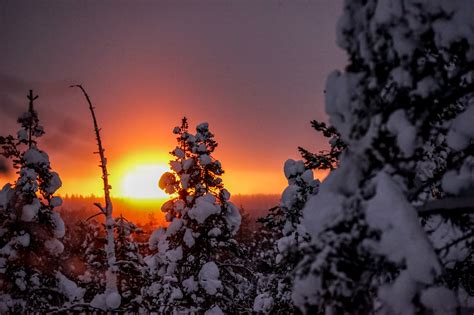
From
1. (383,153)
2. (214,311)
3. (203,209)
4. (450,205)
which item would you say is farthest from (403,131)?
(214,311)

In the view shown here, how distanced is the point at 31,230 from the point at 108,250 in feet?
20.2

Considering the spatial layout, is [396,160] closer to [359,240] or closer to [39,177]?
[359,240]

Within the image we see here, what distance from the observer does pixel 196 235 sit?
650 inches

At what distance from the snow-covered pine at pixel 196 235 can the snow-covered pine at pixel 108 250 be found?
461 cm

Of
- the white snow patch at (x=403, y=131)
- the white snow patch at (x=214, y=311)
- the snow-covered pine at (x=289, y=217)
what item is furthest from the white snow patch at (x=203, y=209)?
the white snow patch at (x=403, y=131)

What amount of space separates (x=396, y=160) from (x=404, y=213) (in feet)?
2.15

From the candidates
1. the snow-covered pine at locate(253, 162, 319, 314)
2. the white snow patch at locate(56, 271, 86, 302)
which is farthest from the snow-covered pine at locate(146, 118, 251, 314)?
the white snow patch at locate(56, 271, 86, 302)

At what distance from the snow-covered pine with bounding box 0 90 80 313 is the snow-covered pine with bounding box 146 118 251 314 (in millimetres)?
3785

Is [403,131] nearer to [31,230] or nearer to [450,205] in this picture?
[450,205]

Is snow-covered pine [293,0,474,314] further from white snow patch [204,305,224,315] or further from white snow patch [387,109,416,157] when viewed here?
white snow patch [204,305,224,315]

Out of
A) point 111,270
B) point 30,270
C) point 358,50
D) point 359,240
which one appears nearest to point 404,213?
point 359,240

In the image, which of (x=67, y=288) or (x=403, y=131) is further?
(x=67, y=288)

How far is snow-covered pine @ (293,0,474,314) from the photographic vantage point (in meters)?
3.88

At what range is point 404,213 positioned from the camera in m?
3.78
